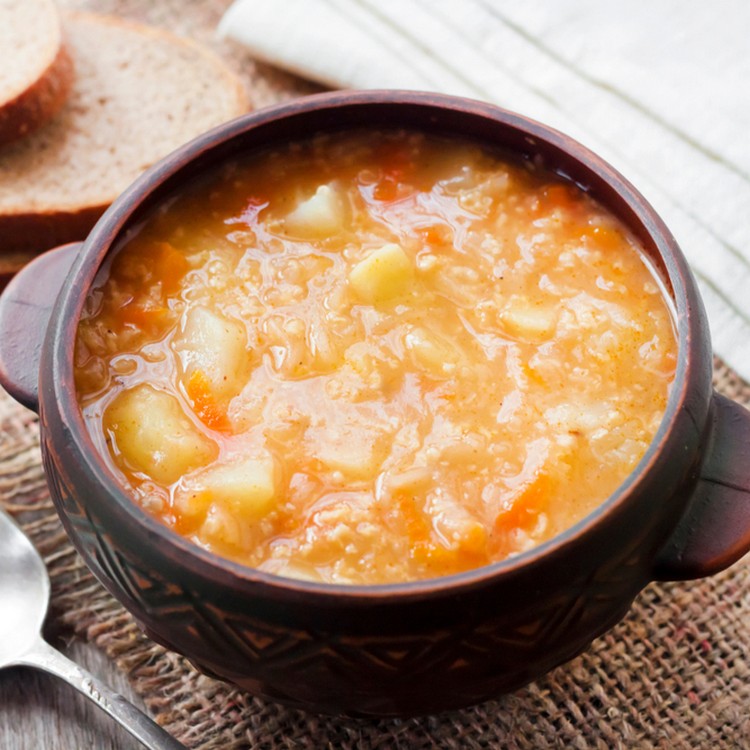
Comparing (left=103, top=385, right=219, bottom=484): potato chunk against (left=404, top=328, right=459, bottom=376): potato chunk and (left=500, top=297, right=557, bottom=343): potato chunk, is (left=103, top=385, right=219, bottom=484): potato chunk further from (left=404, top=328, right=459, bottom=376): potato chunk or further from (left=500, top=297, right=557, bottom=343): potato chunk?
(left=500, top=297, right=557, bottom=343): potato chunk

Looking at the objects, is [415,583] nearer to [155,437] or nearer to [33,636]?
[155,437]

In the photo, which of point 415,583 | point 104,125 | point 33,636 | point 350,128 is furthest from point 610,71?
point 33,636

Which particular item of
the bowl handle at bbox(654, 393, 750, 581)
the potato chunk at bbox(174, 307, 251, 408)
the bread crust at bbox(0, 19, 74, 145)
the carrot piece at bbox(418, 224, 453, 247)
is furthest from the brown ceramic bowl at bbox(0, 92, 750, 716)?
the bread crust at bbox(0, 19, 74, 145)

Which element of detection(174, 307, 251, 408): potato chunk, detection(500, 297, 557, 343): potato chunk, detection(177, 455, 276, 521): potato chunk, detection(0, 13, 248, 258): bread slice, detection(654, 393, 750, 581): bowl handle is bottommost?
detection(0, 13, 248, 258): bread slice

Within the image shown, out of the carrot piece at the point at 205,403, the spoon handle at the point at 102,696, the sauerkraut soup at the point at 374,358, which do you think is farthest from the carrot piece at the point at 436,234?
the spoon handle at the point at 102,696

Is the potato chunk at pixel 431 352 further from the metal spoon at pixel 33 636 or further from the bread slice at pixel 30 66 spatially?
the bread slice at pixel 30 66

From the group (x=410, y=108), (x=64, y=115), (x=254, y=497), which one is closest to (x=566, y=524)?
(x=254, y=497)

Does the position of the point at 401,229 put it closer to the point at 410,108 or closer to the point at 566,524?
the point at 410,108
